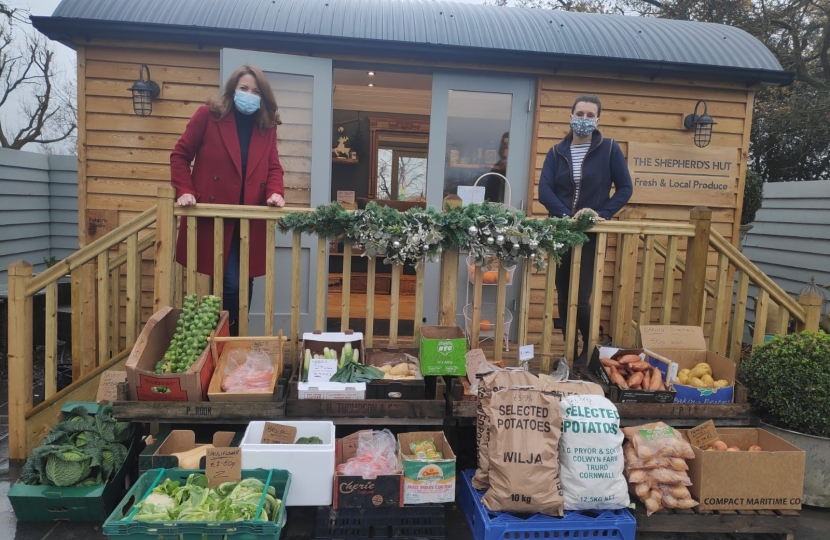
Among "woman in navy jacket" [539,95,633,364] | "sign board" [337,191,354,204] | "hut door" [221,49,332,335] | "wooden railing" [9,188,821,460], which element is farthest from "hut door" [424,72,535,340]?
"sign board" [337,191,354,204]

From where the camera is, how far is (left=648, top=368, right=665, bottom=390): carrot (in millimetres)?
3189

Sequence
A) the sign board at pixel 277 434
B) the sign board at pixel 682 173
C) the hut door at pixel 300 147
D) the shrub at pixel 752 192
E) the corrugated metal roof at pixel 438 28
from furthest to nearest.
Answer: the shrub at pixel 752 192 → the sign board at pixel 682 173 → the hut door at pixel 300 147 → the corrugated metal roof at pixel 438 28 → the sign board at pixel 277 434

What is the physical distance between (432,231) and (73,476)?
2.20 meters

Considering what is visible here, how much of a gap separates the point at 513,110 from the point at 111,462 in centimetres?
425

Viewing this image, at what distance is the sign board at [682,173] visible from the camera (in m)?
5.39

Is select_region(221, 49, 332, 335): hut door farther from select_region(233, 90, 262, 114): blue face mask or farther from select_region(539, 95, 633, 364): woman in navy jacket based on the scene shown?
select_region(539, 95, 633, 364): woman in navy jacket

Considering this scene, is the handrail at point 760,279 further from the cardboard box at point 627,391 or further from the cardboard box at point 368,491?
the cardboard box at point 368,491

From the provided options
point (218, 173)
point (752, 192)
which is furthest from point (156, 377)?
point (752, 192)

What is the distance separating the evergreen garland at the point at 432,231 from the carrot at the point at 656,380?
868mm

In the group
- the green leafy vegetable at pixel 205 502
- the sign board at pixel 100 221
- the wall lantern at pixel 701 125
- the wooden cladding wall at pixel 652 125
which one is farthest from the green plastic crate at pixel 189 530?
the wall lantern at pixel 701 125

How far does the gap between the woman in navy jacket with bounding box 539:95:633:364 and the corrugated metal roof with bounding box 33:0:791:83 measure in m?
1.46

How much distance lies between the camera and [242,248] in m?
3.38

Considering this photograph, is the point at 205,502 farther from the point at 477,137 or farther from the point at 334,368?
the point at 477,137

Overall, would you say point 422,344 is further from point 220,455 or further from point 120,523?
point 120,523
